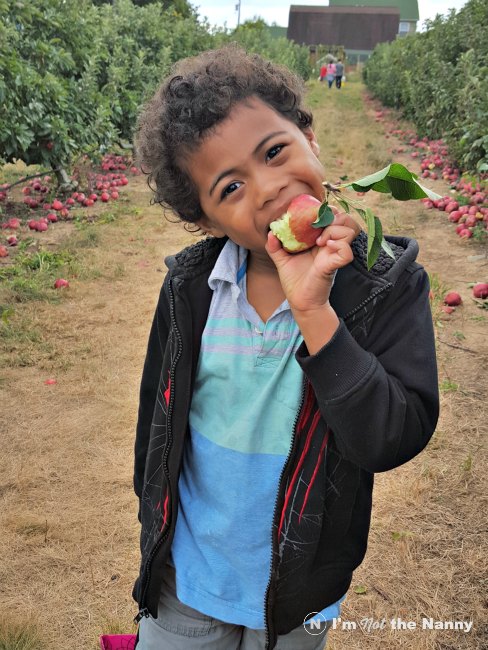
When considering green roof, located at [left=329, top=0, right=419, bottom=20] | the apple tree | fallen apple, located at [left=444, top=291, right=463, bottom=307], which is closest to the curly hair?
fallen apple, located at [left=444, top=291, right=463, bottom=307]

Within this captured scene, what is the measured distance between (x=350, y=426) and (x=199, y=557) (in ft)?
1.67

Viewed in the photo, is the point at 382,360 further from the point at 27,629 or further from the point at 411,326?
the point at 27,629

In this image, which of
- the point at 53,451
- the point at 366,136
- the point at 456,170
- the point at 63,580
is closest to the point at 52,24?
the point at 456,170

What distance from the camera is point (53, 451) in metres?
3.20

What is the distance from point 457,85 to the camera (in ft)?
30.2

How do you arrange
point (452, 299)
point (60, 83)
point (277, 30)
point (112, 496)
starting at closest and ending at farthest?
point (112, 496)
point (452, 299)
point (60, 83)
point (277, 30)

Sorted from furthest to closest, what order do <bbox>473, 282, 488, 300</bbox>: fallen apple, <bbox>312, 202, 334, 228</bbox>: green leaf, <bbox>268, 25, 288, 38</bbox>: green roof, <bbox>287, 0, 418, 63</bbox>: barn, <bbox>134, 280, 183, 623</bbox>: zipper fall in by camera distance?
<bbox>268, 25, 288, 38</bbox>: green roof → <bbox>287, 0, 418, 63</bbox>: barn → <bbox>473, 282, 488, 300</bbox>: fallen apple → <bbox>134, 280, 183, 623</bbox>: zipper → <bbox>312, 202, 334, 228</bbox>: green leaf

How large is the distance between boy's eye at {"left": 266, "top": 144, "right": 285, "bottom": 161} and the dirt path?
168 centimetres

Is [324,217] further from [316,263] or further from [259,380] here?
[259,380]

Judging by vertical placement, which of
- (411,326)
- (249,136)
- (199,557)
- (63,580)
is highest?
(249,136)

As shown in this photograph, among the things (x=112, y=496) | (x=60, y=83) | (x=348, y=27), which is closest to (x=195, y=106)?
(x=112, y=496)

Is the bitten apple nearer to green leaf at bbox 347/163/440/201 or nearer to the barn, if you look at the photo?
green leaf at bbox 347/163/440/201

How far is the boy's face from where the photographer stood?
3.83 feet

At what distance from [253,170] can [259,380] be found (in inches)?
16.3
